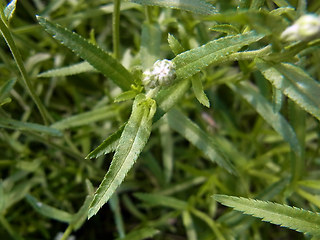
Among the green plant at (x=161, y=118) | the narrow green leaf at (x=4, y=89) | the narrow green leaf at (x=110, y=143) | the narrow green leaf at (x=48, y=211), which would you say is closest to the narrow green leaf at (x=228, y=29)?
the green plant at (x=161, y=118)

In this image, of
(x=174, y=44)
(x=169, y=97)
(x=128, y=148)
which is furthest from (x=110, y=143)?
(x=174, y=44)

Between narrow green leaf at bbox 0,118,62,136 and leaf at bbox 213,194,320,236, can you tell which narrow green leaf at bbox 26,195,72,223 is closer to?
narrow green leaf at bbox 0,118,62,136

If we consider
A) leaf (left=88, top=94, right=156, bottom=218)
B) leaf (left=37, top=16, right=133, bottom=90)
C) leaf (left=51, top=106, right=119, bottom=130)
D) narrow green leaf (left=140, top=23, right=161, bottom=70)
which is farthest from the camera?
leaf (left=51, top=106, right=119, bottom=130)

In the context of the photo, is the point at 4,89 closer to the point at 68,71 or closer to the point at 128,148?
the point at 68,71

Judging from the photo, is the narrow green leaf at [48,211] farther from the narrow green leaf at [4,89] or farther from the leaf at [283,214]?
the leaf at [283,214]

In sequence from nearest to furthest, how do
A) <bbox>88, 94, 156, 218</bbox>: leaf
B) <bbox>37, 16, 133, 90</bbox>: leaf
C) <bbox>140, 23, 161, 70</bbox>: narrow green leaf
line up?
1. <bbox>88, 94, 156, 218</bbox>: leaf
2. <bbox>37, 16, 133, 90</bbox>: leaf
3. <bbox>140, 23, 161, 70</bbox>: narrow green leaf

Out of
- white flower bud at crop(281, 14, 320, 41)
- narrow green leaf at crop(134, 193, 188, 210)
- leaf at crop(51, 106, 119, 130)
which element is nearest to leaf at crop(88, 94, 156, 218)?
white flower bud at crop(281, 14, 320, 41)
